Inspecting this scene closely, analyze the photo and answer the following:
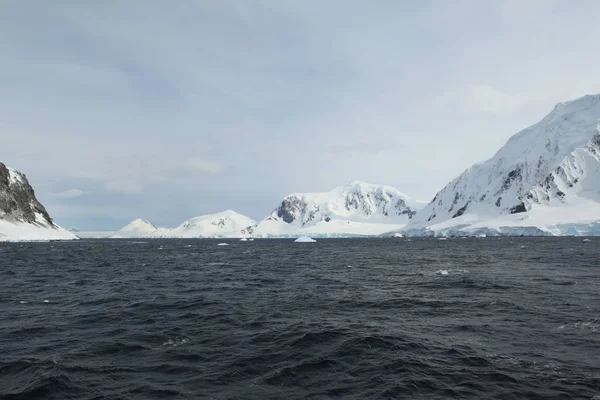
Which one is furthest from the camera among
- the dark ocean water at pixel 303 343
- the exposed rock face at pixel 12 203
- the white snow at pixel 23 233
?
the exposed rock face at pixel 12 203

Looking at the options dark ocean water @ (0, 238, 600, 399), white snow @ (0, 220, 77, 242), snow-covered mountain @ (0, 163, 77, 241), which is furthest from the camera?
snow-covered mountain @ (0, 163, 77, 241)

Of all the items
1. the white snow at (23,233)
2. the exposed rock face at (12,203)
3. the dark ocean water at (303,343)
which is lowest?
the dark ocean water at (303,343)

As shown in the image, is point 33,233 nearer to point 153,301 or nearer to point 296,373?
point 153,301

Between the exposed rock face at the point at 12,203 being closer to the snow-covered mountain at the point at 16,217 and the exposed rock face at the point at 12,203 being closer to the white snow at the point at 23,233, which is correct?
the snow-covered mountain at the point at 16,217

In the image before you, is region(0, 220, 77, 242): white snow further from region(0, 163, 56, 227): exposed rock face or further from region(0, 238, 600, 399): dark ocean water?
region(0, 238, 600, 399): dark ocean water

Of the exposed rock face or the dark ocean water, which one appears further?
the exposed rock face

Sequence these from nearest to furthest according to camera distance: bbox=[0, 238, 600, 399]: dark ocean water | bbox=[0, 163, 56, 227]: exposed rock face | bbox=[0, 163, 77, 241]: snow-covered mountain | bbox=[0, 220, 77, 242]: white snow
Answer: bbox=[0, 238, 600, 399]: dark ocean water → bbox=[0, 220, 77, 242]: white snow → bbox=[0, 163, 77, 241]: snow-covered mountain → bbox=[0, 163, 56, 227]: exposed rock face

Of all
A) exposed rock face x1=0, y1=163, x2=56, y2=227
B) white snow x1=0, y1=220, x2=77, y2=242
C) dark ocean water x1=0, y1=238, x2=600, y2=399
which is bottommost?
dark ocean water x1=0, y1=238, x2=600, y2=399

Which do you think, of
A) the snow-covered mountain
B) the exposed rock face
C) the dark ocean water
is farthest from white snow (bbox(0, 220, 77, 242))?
the dark ocean water

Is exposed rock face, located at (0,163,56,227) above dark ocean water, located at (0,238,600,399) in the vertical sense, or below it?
above

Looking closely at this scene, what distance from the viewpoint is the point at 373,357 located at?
1641 centimetres

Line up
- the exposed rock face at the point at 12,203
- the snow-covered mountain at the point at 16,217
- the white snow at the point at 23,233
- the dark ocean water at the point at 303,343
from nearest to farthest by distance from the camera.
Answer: the dark ocean water at the point at 303,343 < the white snow at the point at 23,233 < the snow-covered mountain at the point at 16,217 < the exposed rock face at the point at 12,203

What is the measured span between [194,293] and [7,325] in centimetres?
1370

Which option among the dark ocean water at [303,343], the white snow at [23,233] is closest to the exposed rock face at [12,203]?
the white snow at [23,233]
